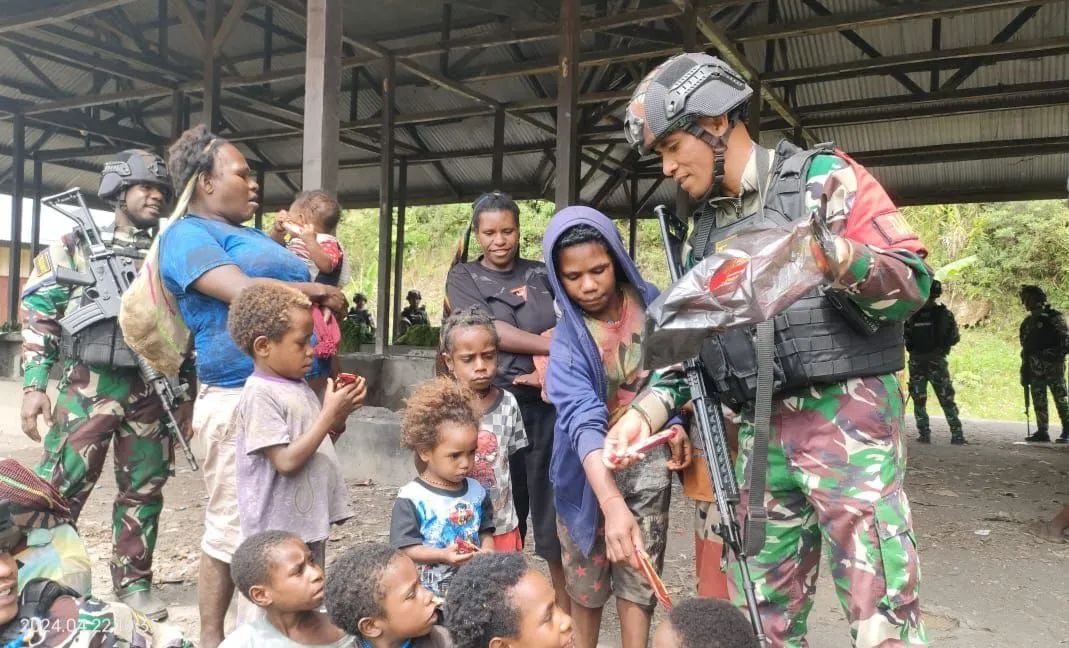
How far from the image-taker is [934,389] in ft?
29.3

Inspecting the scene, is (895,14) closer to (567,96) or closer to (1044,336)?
(567,96)

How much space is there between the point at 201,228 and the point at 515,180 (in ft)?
38.3

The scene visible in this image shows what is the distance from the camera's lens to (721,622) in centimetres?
168

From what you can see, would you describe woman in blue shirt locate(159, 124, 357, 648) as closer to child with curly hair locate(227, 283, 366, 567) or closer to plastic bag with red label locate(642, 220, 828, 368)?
child with curly hair locate(227, 283, 366, 567)

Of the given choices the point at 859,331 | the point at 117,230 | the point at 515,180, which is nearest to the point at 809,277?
the point at 859,331

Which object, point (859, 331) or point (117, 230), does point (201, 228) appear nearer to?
point (117, 230)

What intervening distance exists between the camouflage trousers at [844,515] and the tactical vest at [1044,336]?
353 inches

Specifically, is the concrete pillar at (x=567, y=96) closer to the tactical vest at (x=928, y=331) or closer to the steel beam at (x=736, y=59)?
the steel beam at (x=736, y=59)

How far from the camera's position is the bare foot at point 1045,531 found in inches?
183

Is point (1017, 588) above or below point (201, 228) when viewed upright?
below

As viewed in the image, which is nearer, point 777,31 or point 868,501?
point 868,501

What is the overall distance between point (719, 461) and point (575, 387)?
1.56 ft

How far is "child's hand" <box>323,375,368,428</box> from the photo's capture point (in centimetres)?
223

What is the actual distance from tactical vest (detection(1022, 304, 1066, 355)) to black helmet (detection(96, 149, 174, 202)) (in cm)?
949
